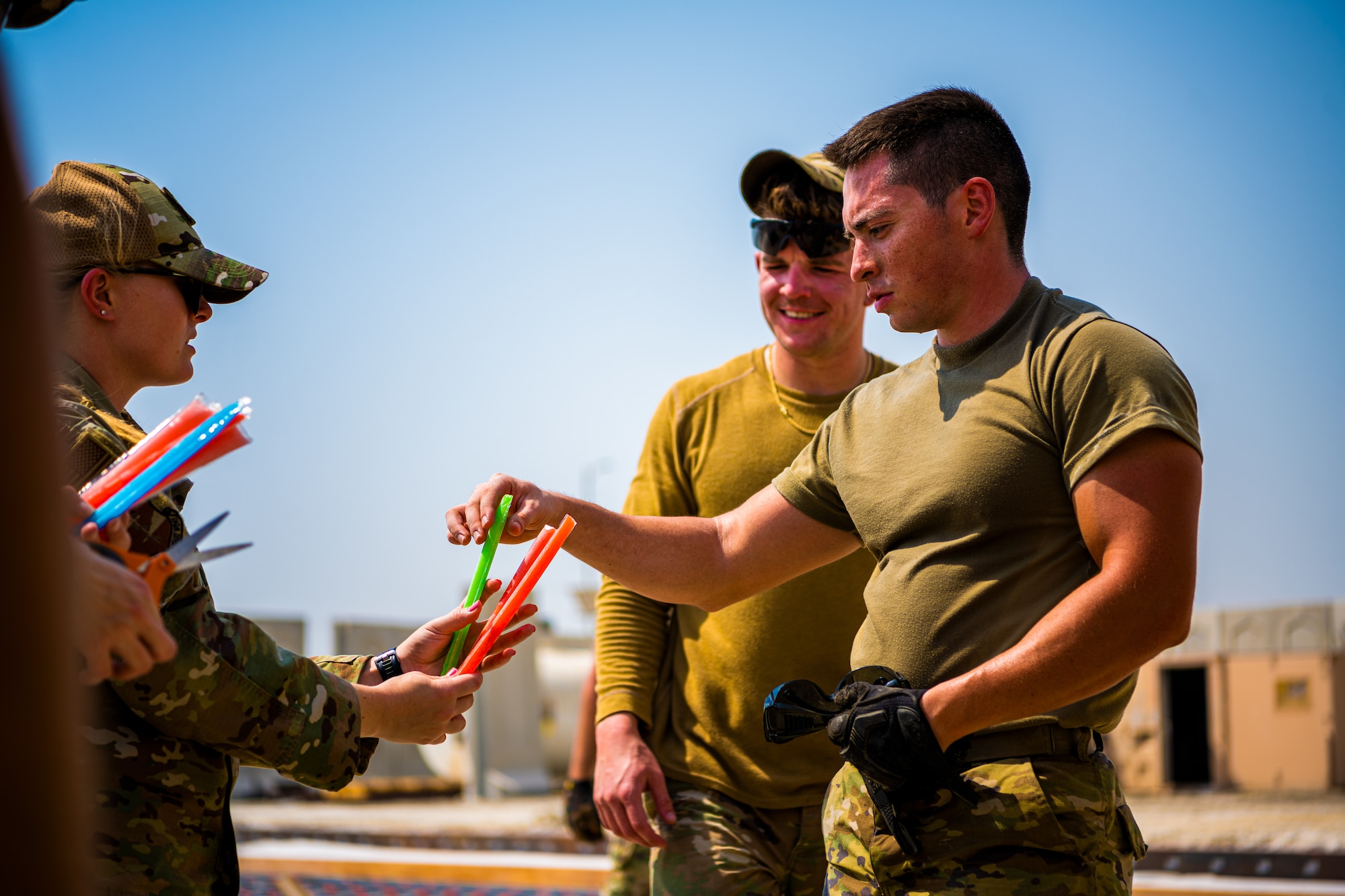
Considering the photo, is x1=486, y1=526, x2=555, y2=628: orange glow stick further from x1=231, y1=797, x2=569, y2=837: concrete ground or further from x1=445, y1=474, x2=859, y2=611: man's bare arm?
x1=231, y1=797, x2=569, y2=837: concrete ground

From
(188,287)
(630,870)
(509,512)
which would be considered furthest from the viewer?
(630,870)

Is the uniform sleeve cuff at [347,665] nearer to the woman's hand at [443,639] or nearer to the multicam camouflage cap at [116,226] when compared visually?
the woman's hand at [443,639]

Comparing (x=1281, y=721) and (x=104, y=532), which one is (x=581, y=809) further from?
(x=1281, y=721)

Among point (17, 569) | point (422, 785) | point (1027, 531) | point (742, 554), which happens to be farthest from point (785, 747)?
point (422, 785)

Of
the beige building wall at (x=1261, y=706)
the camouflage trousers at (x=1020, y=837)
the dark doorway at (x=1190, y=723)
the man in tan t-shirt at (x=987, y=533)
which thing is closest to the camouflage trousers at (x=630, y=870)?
the man in tan t-shirt at (x=987, y=533)

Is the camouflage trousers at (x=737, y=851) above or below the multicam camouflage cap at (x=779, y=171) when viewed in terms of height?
below

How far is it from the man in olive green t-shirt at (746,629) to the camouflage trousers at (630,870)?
18.9 inches

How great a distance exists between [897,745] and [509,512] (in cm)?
84

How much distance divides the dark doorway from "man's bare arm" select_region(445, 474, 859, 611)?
48.7 feet

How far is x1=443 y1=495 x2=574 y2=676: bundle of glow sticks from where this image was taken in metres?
2.03

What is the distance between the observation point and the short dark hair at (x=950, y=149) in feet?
6.57

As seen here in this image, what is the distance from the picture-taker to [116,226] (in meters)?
1.84

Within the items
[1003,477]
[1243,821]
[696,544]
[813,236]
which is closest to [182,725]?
[696,544]

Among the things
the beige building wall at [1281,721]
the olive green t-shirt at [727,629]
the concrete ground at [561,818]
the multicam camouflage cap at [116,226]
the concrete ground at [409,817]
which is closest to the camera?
the multicam camouflage cap at [116,226]
